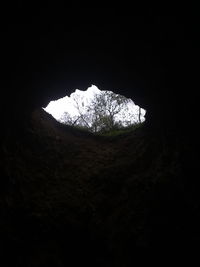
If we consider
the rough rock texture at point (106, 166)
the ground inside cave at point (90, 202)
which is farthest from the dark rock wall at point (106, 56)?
the ground inside cave at point (90, 202)

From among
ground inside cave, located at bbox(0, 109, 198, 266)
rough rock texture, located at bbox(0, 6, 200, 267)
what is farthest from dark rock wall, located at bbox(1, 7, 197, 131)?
ground inside cave, located at bbox(0, 109, 198, 266)

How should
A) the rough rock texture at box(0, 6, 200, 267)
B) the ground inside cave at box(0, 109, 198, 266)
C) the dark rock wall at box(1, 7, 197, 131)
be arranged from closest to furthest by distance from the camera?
the dark rock wall at box(1, 7, 197, 131) < the rough rock texture at box(0, 6, 200, 267) < the ground inside cave at box(0, 109, 198, 266)

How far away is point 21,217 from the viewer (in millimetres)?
6527

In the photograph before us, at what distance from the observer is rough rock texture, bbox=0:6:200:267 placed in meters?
5.31

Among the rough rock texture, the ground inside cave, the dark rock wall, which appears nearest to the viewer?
the dark rock wall

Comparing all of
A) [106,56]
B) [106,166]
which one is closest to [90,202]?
[106,166]

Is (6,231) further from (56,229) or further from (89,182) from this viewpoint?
(89,182)

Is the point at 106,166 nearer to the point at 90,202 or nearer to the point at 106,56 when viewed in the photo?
the point at 90,202

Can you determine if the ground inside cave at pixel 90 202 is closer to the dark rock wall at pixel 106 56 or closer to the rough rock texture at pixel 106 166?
the rough rock texture at pixel 106 166

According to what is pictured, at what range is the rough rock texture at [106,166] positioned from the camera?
531cm

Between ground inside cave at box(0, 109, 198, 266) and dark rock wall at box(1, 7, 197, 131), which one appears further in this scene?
ground inside cave at box(0, 109, 198, 266)

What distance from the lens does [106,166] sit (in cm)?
834

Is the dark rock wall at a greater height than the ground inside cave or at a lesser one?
greater

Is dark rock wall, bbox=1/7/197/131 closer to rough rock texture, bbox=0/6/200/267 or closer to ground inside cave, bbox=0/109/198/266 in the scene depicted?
rough rock texture, bbox=0/6/200/267
